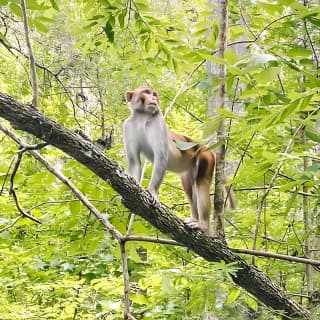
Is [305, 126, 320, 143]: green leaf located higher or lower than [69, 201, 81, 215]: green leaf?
higher

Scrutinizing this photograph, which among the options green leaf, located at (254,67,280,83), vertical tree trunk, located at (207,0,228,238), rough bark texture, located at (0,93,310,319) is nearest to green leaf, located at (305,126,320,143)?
green leaf, located at (254,67,280,83)

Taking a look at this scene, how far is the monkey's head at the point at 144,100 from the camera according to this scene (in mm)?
4523

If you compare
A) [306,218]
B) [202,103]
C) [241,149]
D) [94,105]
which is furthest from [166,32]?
[94,105]

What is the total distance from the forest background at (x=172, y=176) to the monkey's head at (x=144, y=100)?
5.8 inches

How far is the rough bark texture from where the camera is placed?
8.37ft

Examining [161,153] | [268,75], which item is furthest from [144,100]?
[268,75]

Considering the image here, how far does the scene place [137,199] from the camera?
9.86 ft

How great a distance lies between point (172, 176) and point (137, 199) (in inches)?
130

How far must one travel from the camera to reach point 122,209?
3.84 meters

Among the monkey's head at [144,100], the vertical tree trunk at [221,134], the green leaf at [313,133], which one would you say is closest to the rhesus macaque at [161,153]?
the monkey's head at [144,100]

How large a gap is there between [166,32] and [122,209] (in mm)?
1388

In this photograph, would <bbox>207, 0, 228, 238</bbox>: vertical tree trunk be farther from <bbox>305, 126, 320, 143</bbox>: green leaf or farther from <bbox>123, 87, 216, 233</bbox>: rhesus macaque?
<bbox>305, 126, 320, 143</bbox>: green leaf

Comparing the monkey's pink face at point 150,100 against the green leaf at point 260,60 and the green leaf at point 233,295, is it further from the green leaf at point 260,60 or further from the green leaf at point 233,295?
the green leaf at point 260,60

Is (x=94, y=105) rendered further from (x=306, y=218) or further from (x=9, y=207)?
(x=306, y=218)
